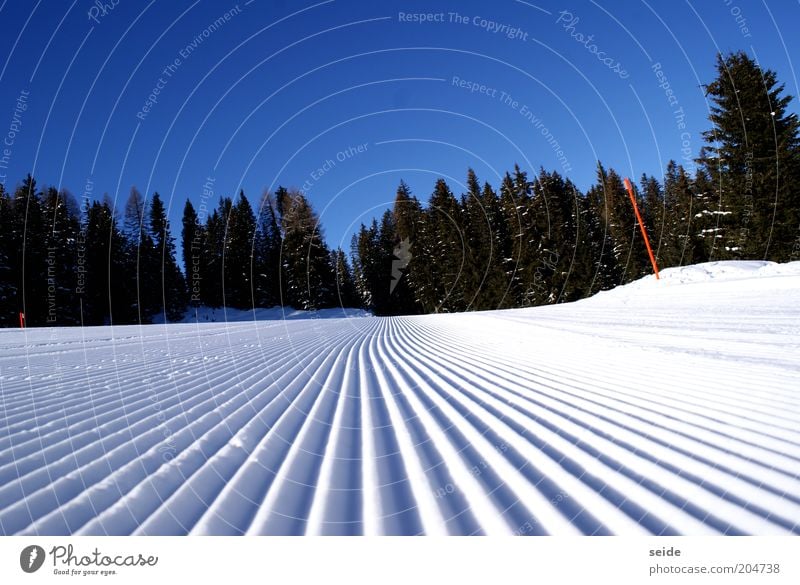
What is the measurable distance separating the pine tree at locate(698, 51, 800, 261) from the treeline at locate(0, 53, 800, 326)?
0.21 ft

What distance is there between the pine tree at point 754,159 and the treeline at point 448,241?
0.21 ft

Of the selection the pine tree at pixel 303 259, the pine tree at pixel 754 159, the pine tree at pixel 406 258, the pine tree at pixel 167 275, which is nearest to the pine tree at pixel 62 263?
the pine tree at pixel 167 275

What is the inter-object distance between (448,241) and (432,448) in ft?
138

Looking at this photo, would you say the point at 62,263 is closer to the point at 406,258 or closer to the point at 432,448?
the point at 406,258

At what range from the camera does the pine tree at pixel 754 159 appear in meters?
19.7

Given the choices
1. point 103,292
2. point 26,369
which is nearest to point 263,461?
point 26,369

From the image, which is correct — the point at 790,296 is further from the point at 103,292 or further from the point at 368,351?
the point at 103,292

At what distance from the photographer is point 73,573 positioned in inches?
65.6

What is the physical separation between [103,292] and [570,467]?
42.1 meters

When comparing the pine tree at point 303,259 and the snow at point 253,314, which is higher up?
the pine tree at point 303,259

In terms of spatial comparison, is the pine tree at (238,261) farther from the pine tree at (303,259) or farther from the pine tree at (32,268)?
the pine tree at (32,268)

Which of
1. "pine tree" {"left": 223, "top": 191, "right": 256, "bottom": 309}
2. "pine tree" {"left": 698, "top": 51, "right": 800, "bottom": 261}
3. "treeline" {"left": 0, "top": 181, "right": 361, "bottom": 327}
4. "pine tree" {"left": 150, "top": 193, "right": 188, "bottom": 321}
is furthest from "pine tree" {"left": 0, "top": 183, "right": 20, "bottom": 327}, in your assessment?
"pine tree" {"left": 698, "top": 51, "right": 800, "bottom": 261}

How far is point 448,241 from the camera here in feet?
144

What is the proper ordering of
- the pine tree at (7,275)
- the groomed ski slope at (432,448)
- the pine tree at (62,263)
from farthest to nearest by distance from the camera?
the pine tree at (62,263) → the pine tree at (7,275) → the groomed ski slope at (432,448)
